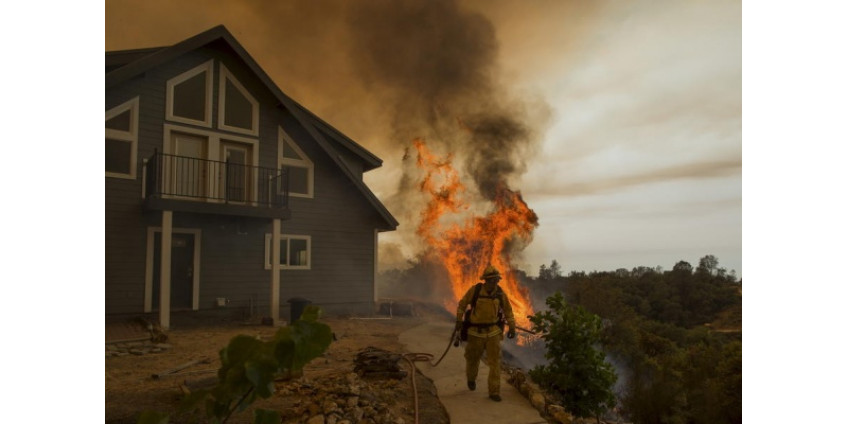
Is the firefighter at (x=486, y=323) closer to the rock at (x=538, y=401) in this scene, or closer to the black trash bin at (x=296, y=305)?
the rock at (x=538, y=401)

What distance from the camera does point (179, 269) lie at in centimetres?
365

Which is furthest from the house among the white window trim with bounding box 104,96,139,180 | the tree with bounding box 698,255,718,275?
the tree with bounding box 698,255,718,275

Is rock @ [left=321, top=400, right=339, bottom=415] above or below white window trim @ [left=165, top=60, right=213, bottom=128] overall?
below

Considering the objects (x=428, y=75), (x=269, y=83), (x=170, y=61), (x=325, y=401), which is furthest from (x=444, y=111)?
(x=325, y=401)

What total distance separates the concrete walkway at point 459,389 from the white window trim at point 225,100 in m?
1.91

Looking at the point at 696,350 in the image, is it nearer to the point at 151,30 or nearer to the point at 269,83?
the point at 269,83

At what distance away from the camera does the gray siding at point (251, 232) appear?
357 cm

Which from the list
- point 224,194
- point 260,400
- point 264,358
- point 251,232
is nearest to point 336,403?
point 260,400

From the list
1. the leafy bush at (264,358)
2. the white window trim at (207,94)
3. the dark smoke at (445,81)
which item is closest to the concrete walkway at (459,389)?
the dark smoke at (445,81)

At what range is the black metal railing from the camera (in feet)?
11.8

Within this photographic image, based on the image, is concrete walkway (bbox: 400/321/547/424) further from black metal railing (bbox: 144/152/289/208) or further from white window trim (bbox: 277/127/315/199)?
black metal railing (bbox: 144/152/289/208)

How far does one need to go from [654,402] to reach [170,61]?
4.53 meters

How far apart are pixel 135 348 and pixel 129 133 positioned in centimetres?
133

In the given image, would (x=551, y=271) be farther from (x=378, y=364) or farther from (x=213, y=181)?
(x=213, y=181)
